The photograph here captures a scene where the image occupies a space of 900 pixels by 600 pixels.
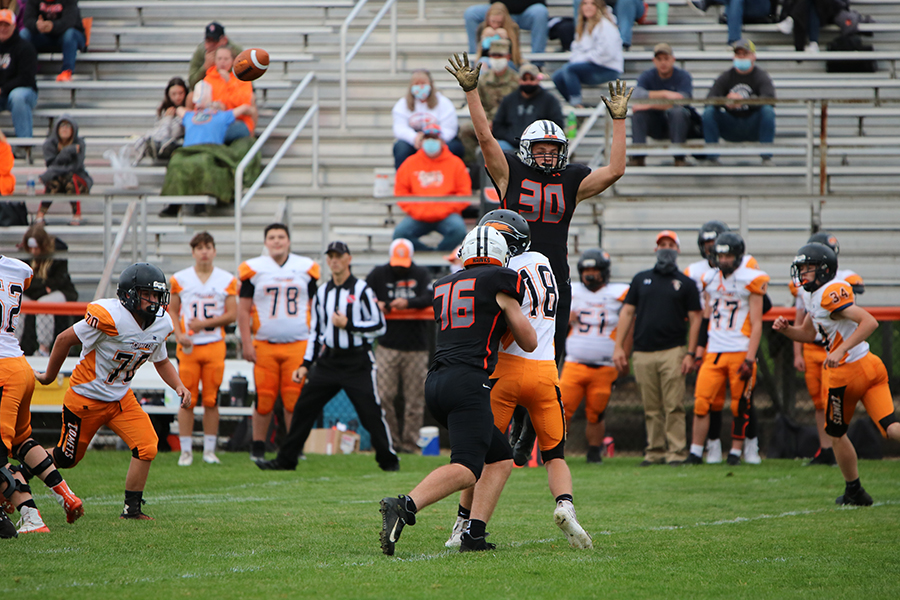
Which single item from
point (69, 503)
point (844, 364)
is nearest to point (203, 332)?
point (69, 503)

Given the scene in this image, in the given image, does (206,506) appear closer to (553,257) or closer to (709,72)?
(553,257)

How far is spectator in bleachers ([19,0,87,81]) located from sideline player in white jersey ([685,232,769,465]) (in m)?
11.3

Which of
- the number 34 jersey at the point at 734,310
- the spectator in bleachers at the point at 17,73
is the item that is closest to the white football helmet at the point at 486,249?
the number 34 jersey at the point at 734,310

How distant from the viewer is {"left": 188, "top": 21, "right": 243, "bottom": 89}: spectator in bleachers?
50.0 ft

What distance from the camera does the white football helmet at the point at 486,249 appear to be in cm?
559

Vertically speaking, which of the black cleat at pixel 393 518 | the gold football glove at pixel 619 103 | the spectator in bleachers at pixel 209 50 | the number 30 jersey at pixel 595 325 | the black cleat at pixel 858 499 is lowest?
the black cleat at pixel 858 499

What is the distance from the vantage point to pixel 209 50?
15.3 m

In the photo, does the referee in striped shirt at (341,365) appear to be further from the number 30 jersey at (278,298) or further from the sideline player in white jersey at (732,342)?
the sideline player in white jersey at (732,342)

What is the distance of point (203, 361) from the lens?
33.1 feet

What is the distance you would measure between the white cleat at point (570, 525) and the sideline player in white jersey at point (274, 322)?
16.8ft

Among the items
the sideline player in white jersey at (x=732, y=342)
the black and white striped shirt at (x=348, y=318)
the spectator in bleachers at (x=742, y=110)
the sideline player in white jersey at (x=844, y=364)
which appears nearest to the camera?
the sideline player in white jersey at (x=844, y=364)

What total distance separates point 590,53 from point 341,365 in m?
7.09

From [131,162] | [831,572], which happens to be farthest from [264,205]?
[831,572]

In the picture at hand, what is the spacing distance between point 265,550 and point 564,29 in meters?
11.8
